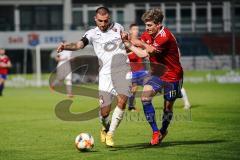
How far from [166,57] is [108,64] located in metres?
1.18

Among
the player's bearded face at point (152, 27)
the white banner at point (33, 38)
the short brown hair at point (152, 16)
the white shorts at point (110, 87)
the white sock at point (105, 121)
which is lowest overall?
the white banner at point (33, 38)

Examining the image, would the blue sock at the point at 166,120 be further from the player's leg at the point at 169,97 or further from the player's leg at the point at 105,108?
the player's leg at the point at 105,108

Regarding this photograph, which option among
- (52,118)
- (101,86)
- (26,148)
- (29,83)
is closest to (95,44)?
(101,86)

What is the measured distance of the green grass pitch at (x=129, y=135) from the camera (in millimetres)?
11680

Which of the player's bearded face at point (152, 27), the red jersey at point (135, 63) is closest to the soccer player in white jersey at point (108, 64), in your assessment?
the player's bearded face at point (152, 27)

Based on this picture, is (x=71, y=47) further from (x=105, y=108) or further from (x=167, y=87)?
(x=167, y=87)

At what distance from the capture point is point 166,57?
13.0 m

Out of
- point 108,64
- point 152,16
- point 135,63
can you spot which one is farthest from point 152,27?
point 135,63

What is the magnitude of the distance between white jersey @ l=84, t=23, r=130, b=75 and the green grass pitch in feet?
5.19

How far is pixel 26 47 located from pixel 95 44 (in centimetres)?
3823

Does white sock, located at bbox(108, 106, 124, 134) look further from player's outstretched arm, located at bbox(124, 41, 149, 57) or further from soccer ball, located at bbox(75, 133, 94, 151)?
player's outstretched arm, located at bbox(124, 41, 149, 57)

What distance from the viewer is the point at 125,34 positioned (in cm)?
1255

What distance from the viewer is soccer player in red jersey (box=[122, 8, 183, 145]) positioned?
12547mm

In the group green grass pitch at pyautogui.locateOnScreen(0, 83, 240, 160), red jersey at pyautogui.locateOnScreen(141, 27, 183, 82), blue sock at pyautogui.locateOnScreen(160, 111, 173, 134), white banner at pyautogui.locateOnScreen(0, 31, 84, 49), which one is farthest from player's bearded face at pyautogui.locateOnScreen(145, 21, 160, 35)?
white banner at pyautogui.locateOnScreen(0, 31, 84, 49)
